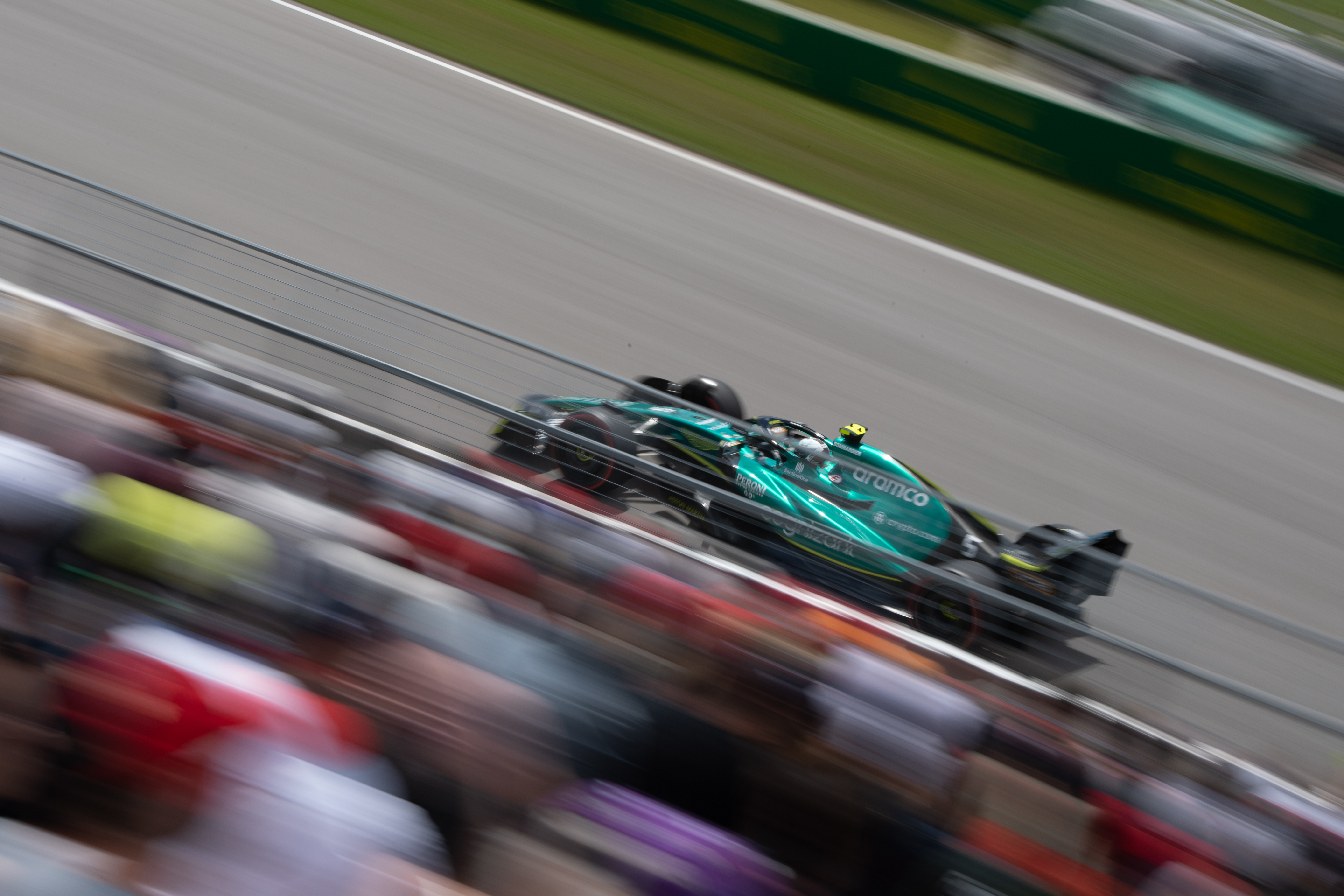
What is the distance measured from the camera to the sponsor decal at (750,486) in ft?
16.7

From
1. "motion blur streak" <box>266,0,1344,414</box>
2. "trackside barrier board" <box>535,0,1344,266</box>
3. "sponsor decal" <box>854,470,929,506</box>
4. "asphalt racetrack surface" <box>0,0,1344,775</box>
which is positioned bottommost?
"sponsor decal" <box>854,470,929,506</box>

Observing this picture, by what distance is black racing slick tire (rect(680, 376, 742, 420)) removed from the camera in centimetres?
569

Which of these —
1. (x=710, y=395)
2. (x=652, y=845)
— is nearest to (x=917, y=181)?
(x=710, y=395)

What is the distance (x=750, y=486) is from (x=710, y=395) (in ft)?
2.44

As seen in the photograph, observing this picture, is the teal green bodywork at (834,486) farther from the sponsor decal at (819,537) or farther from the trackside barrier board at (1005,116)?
the trackside barrier board at (1005,116)

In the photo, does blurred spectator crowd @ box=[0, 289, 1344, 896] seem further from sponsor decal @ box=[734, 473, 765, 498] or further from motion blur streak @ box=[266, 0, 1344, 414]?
motion blur streak @ box=[266, 0, 1344, 414]

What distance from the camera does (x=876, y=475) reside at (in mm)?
5062

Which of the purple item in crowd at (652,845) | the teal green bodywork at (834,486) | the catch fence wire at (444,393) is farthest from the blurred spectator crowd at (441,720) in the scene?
the teal green bodywork at (834,486)

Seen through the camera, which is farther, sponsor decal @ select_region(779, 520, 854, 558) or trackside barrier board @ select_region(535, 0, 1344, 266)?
trackside barrier board @ select_region(535, 0, 1344, 266)

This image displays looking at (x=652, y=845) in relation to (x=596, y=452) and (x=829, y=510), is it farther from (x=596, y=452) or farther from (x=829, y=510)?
(x=829, y=510)

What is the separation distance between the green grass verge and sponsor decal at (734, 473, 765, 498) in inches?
178

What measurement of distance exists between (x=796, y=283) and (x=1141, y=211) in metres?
3.74

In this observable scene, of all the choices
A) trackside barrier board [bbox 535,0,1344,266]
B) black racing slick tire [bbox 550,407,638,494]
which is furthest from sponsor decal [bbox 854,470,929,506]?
trackside barrier board [bbox 535,0,1344,266]

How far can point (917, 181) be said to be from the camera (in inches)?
371
